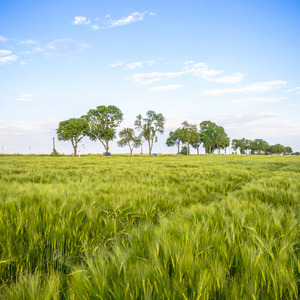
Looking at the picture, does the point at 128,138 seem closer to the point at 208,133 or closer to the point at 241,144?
the point at 208,133

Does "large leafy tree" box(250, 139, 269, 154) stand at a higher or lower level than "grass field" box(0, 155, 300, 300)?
higher

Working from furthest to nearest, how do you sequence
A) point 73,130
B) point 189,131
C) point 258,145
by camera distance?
point 258,145 < point 189,131 < point 73,130

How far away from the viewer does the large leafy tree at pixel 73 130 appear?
64.8 m

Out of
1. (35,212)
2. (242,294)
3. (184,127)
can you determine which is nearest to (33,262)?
(35,212)

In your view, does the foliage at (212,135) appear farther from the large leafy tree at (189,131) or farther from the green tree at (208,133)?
the large leafy tree at (189,131)

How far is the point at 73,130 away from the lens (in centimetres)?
6444

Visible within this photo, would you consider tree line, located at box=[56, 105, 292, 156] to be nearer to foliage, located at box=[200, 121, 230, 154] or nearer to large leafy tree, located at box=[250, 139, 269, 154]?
foliage, located at box=[200, 121, 230, 154]

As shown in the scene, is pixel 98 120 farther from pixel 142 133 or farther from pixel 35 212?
pixel 35 212

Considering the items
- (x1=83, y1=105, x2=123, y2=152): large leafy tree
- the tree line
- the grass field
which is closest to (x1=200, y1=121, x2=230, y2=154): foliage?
the tree line

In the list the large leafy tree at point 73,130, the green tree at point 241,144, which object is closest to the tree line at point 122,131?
the large leafy tree at point 73,130

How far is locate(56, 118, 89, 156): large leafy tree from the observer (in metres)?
64.8

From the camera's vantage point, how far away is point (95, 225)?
191 cm

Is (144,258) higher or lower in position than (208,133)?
lower

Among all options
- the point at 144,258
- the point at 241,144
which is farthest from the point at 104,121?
the point at 241,144
